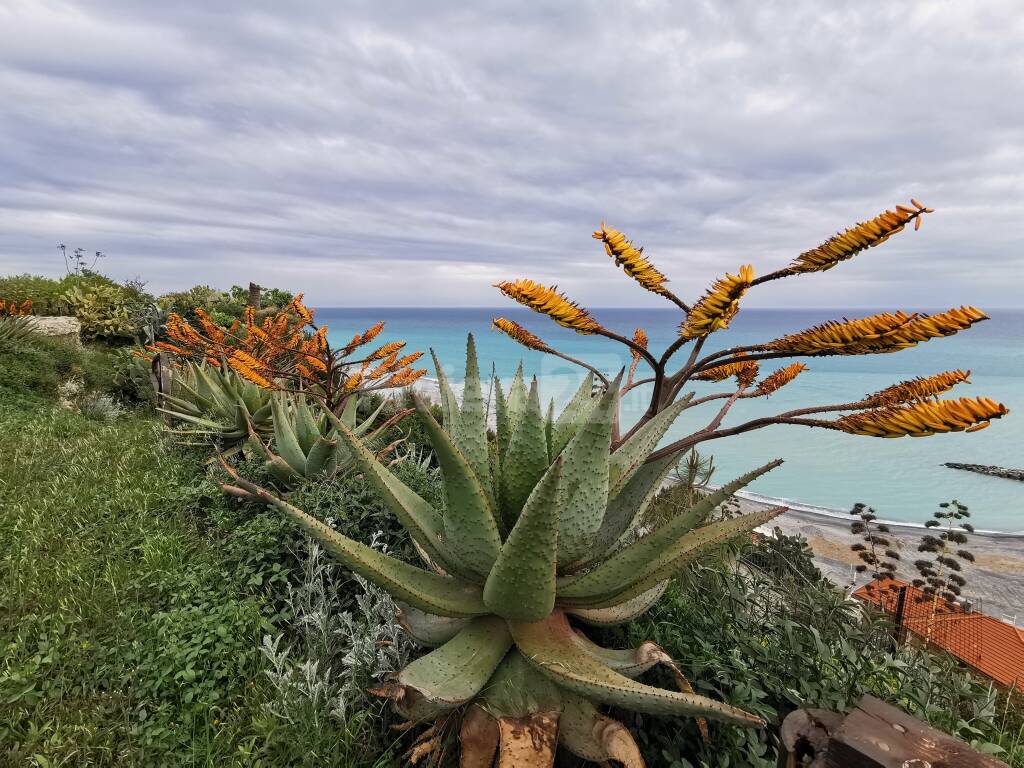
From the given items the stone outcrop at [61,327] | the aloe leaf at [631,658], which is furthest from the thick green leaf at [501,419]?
the stone outcrop at [61,327]

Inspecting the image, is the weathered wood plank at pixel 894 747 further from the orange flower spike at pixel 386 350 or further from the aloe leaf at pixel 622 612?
the orange flower spike at pixel 386 350

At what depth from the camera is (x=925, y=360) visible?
246 feet

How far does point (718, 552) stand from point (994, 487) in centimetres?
3612

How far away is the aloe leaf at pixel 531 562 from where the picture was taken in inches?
60.2

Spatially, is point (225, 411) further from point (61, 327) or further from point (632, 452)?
point (61, 327)

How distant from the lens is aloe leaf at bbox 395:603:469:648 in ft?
Answer: 6.89

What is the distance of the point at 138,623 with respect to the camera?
2883 millimetres

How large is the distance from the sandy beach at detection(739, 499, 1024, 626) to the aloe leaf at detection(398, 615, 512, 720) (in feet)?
29.4

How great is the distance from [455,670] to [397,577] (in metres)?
0.38

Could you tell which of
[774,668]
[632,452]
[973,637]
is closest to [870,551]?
[973,637]

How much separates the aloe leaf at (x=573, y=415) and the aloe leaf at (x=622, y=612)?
2.18 feet

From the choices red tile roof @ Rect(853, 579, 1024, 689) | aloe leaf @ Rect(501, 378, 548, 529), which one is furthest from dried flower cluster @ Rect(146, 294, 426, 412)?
red tile roof @ Rect(853, 579, 1024, 689)

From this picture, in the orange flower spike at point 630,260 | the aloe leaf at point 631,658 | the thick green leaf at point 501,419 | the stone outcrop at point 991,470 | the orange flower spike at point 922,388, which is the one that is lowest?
the stone outcrop at point 991,470

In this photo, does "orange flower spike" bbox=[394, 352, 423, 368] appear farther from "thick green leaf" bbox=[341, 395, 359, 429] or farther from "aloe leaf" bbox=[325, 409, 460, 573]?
"aloe leaf" bbox=[325, 409, 460, 573]
